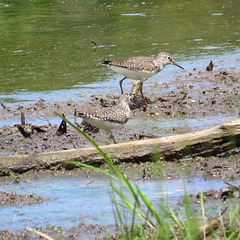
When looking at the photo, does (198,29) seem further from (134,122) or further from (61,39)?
(134,122)

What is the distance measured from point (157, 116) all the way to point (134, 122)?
0.43 meters

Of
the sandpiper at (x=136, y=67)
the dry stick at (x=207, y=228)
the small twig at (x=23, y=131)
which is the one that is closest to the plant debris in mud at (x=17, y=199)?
the small twig at (x=23, y=131)

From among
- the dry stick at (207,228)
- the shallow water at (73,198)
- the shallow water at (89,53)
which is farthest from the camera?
the shallow water at (89,53)

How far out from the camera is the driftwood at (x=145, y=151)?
5902 mm

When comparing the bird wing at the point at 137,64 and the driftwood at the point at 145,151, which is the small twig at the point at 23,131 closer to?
the driftwood at the point at 145,151

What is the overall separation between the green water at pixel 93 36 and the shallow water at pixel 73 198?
157 inches

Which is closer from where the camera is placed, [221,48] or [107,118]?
[107,118]

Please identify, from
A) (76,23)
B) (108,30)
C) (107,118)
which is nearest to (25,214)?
(107,118)

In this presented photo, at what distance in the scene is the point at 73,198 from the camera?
17.6 feet

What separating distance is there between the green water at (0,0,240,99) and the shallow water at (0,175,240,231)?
3975mm

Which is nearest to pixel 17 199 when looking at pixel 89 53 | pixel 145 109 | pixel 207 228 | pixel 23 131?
pixel 23 131

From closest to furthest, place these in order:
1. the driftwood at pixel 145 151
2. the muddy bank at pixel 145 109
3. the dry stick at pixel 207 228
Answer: the dry stick at pixel 207 228 < the driftwood at pixel 145 151 < the muddy bank at pixel 145 109

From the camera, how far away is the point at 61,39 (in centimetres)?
1411

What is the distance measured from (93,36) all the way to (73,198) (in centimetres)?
935
